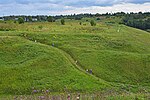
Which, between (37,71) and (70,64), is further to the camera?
(70,64)

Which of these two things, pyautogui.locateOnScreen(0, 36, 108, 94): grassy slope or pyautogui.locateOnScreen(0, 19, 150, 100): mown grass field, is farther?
pyautogui.locateOnScreen(0, 19, 150, 100): mown grass field

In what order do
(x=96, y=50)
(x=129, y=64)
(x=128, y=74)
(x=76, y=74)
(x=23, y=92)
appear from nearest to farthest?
1. (x=23, y=92)
2. (x=76, y=74)
3. (x=128, y=74)
4. (x=129, y=64)
5. (x=96, y=50)

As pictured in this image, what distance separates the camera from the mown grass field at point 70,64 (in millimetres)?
23391

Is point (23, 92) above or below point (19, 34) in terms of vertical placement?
below

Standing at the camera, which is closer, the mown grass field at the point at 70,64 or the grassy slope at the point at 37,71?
the grassy slope at the point at 37,71

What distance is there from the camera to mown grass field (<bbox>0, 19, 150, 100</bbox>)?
23.4 meters

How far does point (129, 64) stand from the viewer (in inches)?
1190

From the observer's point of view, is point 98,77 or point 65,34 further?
point 65,34

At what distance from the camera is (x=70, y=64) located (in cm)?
2784

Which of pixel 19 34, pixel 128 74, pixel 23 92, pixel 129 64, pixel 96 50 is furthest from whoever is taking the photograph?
pixel 19 34

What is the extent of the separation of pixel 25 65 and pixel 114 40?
1604 centimetres

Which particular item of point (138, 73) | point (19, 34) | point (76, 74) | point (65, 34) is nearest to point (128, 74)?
point (138, 73)

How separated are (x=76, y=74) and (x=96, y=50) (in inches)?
331

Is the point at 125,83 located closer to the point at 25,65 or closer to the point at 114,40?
the point at 25,65
